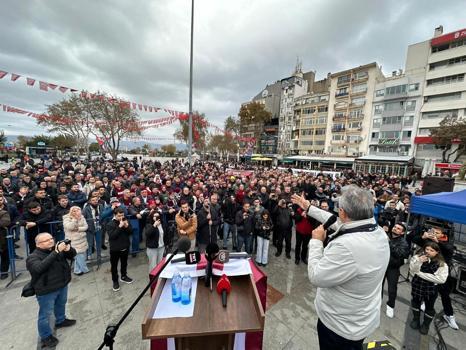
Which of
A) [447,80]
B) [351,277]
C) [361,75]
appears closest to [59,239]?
[351,277]

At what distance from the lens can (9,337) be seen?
3.00m

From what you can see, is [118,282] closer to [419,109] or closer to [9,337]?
[9,337]

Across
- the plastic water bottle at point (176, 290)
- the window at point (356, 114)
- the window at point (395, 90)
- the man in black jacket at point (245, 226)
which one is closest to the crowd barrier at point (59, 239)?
the man in black jacket at point (245, 226)

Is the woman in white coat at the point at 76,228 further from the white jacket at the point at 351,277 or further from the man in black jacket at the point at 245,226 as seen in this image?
the white jacket at the point at 351,277

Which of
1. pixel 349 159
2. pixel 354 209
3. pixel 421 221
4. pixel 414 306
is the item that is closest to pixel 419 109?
pixel 349 159

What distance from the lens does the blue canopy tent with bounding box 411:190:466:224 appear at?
→ 4276mm

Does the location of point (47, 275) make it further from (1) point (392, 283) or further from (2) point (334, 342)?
(1) point (392, 283)

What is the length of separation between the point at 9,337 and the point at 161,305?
10.5 feet

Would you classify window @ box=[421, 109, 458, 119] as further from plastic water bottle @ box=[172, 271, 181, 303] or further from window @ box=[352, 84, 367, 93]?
plastic water bottle @ box=[172, 271, 181, 303]

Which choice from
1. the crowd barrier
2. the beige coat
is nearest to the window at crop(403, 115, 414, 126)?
the crowd barrier

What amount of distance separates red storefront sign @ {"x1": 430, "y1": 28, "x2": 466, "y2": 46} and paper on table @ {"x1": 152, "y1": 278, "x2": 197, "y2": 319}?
49191mm

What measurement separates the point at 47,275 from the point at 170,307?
7.66 ft

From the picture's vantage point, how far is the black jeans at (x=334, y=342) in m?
1.92

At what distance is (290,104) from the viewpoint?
53125mm
